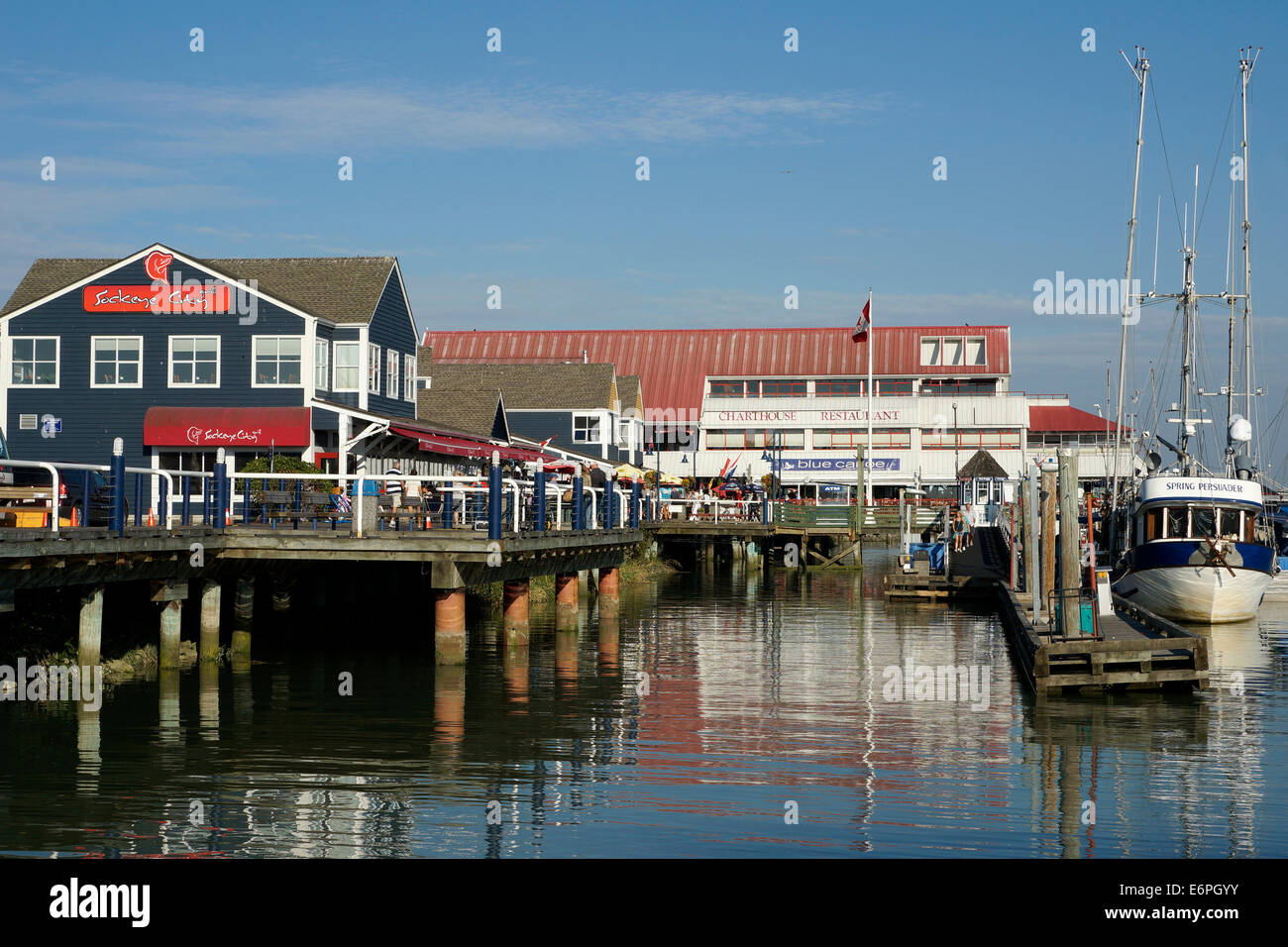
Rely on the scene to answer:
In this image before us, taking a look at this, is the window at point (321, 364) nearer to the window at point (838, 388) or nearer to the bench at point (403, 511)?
the bench at point (403, 511)

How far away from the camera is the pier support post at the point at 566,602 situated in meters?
30.4

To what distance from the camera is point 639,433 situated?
73688mm

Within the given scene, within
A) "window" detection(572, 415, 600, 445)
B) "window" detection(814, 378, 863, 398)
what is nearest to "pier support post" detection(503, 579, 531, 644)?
"window" detection(572, 415, 600, 445)

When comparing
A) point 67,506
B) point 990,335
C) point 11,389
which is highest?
point 990,335

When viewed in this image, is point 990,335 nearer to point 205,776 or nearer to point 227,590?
point 227,590

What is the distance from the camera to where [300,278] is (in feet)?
130

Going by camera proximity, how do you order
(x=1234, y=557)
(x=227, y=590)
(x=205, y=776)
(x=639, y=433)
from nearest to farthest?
(x=205, y=776), (x=227, y=590), (x=1234, y=557), (x=639, y=433)

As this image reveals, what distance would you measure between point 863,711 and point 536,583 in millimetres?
17661

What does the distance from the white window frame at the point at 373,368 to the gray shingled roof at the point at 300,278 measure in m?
1.02

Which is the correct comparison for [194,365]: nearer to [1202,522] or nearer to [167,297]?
[167,297]

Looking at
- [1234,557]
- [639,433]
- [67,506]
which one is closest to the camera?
[67,506]

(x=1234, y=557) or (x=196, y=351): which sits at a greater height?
(x=196, y=351)

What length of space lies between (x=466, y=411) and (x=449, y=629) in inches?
934
